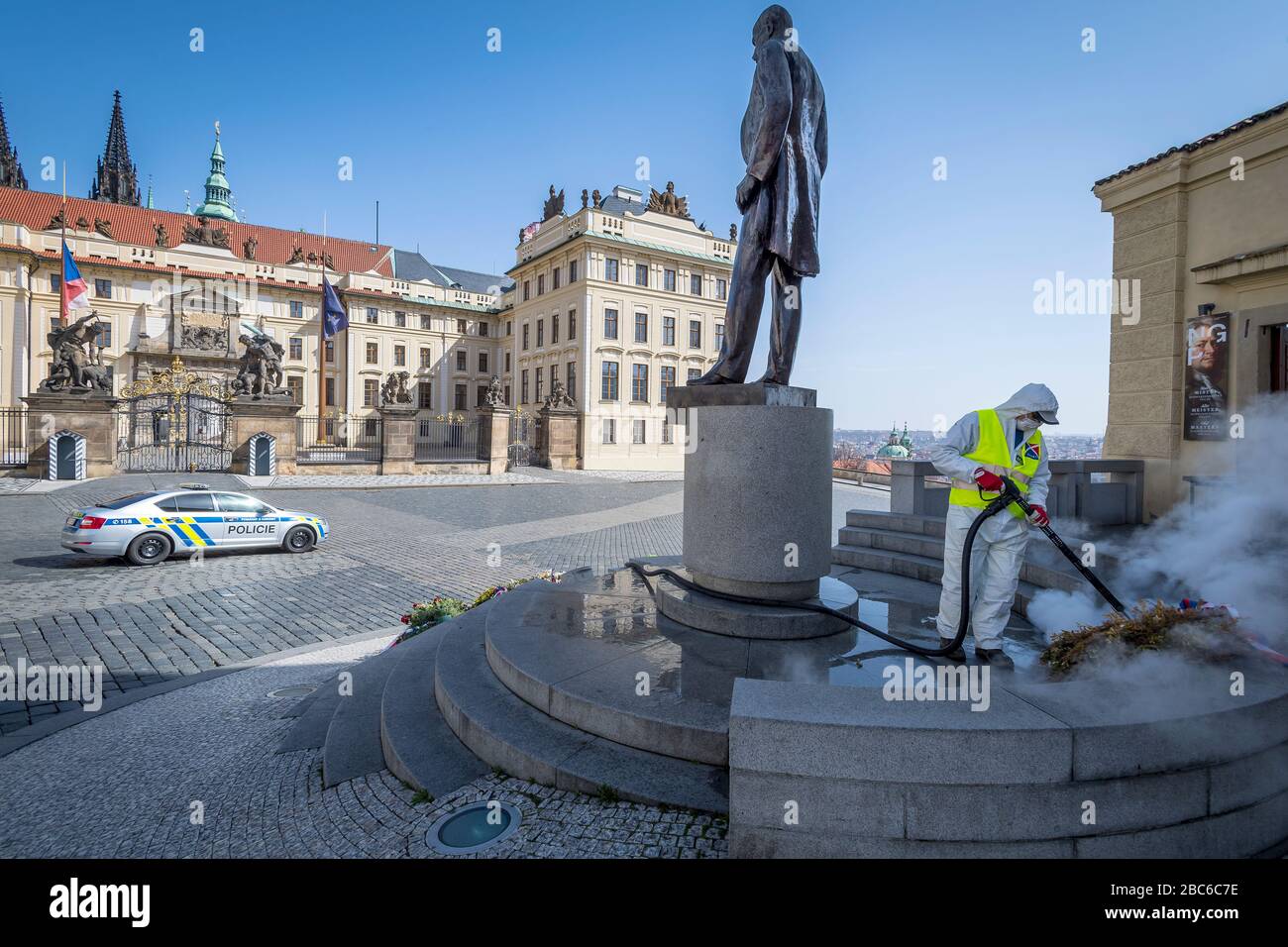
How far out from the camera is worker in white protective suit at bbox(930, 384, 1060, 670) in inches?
160

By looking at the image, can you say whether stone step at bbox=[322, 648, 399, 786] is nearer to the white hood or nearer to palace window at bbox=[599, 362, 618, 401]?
the white hood

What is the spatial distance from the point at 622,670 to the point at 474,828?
138 centimetres

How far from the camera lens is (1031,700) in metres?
2.86

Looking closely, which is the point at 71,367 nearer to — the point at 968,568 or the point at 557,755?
the point at 557,755

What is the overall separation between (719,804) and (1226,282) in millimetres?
12097

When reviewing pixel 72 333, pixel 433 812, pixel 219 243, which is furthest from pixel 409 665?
pixel 219 243

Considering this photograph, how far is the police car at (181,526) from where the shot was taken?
440 inches

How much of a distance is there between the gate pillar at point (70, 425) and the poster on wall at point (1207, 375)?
31.3m

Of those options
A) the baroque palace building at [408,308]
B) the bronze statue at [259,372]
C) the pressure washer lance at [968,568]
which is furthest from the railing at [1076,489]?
the baroque palace building at [408,308]

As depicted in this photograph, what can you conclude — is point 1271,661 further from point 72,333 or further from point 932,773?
point 72,333

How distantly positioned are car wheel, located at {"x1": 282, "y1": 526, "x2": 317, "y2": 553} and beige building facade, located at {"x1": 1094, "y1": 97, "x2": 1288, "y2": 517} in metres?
15.4

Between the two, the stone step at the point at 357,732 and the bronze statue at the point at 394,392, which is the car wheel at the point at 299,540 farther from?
the bronze statue at the point at 394,392

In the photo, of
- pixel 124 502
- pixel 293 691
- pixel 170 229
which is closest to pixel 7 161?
pixel 170 229
